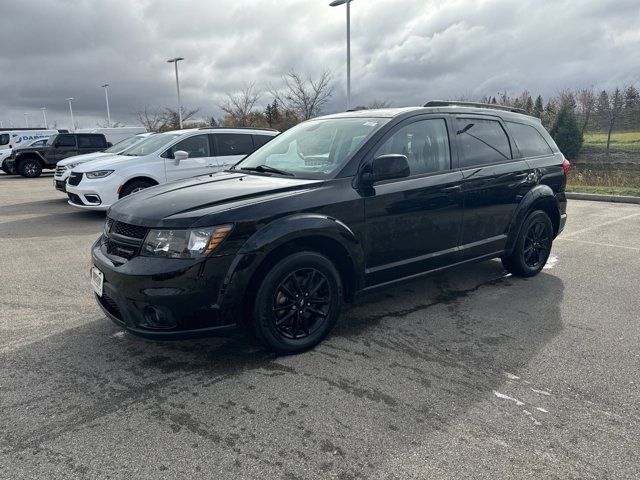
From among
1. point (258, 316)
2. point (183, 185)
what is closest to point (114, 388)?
point (258, 316)

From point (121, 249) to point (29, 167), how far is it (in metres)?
19.9

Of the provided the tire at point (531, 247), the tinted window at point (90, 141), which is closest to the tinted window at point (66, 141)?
the tinted window at point (90, 141)

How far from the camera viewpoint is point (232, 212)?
306 centimetres

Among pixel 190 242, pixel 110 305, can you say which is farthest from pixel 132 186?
pixel 190 242

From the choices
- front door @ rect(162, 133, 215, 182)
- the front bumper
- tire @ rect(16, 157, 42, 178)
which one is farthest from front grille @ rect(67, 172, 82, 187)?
tire @ rect(16, 157, 42, 178)

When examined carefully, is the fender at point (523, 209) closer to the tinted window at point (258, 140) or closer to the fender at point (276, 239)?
the fender at point (276, 239)

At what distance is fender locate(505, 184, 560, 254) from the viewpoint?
4895 mm

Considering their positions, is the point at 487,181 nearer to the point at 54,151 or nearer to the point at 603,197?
the point at 603,197

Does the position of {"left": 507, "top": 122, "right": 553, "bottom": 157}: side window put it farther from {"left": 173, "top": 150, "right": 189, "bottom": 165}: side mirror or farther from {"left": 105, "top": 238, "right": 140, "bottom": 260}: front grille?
{"left": 173, "top": 150, "right": 189, "bottom": 165}: side mirror

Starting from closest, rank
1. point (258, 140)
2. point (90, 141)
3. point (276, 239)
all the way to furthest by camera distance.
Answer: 1. point (276, 239)
2. point (258, 140)
3. point (90, 141)

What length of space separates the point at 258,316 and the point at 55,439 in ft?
4.23

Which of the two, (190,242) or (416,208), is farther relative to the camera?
(416,208)

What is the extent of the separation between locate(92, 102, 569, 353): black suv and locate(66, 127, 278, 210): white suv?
4.95 meters

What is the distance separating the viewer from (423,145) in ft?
13.6
